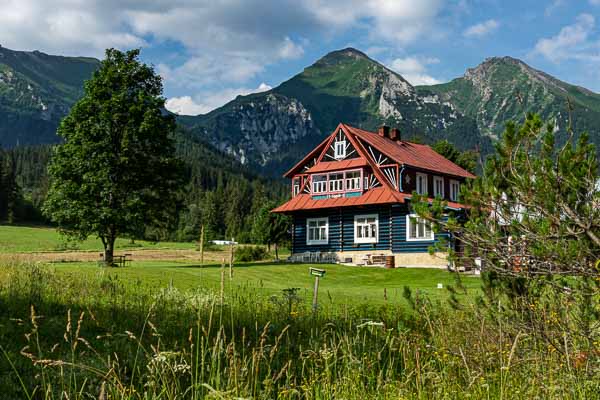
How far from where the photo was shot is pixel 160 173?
33094 millimetres

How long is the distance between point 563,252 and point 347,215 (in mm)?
36235

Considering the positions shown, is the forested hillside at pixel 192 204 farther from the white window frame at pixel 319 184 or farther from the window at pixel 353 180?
the window at pixel 353 180

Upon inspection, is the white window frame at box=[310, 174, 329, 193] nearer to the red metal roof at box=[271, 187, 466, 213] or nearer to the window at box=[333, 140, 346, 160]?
the red metal roof at box=[271, 187, 466, 213]

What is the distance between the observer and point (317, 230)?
44188mm

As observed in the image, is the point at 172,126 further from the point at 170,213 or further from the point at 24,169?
the point at 24,169

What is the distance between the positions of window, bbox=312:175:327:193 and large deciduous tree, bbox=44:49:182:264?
13.6 metres

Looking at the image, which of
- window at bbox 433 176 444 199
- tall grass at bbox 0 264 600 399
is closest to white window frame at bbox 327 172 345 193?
window at bbox 433 176 444 199

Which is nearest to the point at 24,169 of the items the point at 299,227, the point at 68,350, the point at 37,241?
the point at 37,241

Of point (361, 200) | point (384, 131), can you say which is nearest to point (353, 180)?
point (361, 200)

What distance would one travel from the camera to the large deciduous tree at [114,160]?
102 ft

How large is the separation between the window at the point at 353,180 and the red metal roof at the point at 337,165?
0.69 meters

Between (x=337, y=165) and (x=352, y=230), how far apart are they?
199 inches

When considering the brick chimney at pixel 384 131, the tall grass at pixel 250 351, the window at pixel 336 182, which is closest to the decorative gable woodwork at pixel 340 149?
the window at pixel 336 182

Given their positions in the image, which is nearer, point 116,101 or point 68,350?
point 68,350
